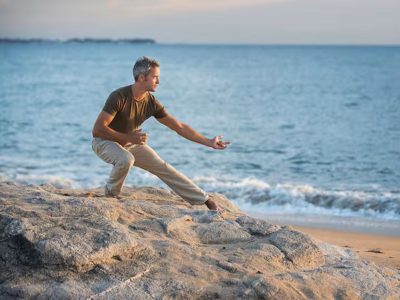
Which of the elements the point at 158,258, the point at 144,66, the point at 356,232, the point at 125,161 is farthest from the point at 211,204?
the point at 356,232

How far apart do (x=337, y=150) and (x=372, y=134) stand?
4.72 meters

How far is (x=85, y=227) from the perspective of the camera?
525 cm

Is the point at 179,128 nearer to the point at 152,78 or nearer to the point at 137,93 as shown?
the point at 137,93

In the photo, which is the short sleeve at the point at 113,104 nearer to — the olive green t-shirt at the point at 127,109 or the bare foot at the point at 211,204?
the olive green t-shirt at the point at 127,109

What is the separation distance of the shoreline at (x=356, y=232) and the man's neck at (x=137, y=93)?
123 inches

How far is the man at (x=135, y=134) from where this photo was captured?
6680mm

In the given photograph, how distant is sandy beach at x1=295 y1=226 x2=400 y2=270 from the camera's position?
25.9 ft

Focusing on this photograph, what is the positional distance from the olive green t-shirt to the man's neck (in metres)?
0.03

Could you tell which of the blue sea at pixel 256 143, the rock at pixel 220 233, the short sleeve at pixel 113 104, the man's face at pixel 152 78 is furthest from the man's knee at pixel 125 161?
the blue sea at pixel 256 143

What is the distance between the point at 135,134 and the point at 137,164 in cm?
62

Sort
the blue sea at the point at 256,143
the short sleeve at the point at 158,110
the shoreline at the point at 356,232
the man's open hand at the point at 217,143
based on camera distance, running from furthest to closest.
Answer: the blue sea at the point at 256,143 < the shoreline at the point at 356,232 < the man's open hand at the point at 217,143 < the short sleeve at the point at 158,110

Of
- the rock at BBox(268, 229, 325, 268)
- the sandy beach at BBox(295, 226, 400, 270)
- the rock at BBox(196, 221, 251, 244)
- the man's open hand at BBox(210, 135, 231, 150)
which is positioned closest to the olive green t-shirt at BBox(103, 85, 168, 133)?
the man's open hand at BBox(210, 135, 231, 150)

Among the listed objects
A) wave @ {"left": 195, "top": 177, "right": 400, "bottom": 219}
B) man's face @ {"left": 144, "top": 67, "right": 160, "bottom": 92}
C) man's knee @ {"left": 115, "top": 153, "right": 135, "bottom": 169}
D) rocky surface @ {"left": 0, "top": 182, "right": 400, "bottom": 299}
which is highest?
man's face @ {"left": 144, "top": 67, "right": 160, "bottom": 92}

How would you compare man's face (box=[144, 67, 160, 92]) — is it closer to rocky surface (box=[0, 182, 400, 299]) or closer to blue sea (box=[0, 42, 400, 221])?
rocky surface (box=[0, 182, 400, 299])
